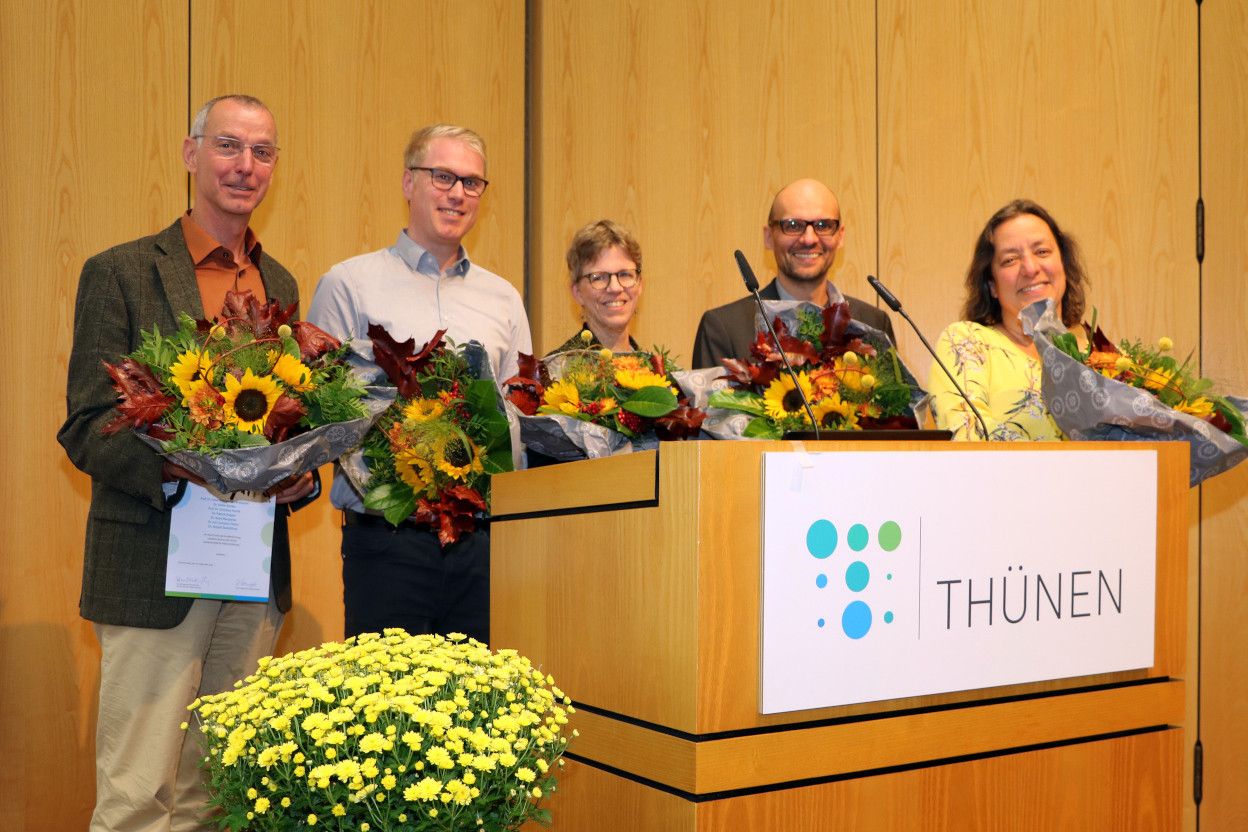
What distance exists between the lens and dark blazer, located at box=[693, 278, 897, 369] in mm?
3516

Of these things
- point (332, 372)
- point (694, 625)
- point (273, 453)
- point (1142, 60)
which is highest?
point (1142, 60)

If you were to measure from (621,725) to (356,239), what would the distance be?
3.08 meters

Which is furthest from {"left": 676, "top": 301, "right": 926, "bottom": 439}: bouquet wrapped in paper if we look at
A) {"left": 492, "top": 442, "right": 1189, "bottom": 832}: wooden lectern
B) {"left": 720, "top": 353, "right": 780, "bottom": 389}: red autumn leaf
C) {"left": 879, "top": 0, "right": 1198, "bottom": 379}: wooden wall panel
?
{"left": 879, "top": 0, "right": 1198, "bottom": 379}: wooden wall panel

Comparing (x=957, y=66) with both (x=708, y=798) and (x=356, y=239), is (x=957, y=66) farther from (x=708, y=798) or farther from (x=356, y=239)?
(x=708, y=798)

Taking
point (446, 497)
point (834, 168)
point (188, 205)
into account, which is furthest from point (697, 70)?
point (446, 497)

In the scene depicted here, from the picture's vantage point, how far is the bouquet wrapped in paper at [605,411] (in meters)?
2.31

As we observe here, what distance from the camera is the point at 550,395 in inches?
94.9

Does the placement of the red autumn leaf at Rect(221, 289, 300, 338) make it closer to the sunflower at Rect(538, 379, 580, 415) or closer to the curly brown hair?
the sunflower at Rect(538, 379, 580, 415)

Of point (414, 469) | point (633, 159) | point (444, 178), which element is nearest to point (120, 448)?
point (414, 469)

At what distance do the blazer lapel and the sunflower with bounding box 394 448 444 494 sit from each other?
61cm

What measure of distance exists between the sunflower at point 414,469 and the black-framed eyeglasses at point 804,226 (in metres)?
1.49

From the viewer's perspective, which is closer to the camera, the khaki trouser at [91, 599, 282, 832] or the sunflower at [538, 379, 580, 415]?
the sunflower at [538, 379, 580, 415]

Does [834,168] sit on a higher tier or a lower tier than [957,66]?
lower

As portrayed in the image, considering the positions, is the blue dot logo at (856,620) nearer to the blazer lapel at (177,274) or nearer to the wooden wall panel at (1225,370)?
the blazer lapel at (177,274)
